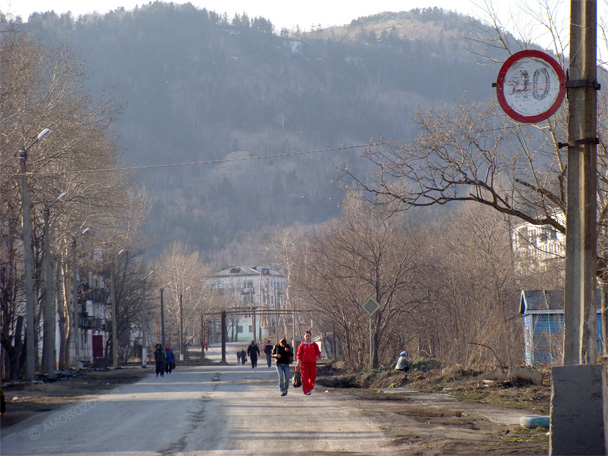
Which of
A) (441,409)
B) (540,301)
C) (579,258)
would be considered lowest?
(441,409)

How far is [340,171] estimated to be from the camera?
634 inches

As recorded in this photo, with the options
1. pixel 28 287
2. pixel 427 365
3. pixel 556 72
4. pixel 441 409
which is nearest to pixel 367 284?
pixel 427 365

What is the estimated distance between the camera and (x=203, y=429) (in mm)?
12367

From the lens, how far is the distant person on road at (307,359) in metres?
19.6

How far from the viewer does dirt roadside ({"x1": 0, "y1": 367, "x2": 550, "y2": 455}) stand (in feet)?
33.0

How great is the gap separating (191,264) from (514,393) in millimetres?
91980

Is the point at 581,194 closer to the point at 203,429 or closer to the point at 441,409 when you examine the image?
the point at 203,429

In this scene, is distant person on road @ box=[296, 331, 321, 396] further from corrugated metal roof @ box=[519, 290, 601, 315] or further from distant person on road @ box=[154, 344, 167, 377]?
distant person on road @ box=[154, 344, 167, 377]

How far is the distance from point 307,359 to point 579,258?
12.3 metres

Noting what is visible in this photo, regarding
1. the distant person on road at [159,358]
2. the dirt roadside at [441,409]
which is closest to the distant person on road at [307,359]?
the dirt roadside at [441,409]

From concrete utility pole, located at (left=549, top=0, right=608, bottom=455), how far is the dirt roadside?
1.99m

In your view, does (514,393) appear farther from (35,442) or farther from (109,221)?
(109,221)

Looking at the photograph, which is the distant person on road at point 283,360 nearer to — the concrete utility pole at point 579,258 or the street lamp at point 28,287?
the street lamp at point 28,287

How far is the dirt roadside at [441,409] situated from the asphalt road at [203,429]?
451 mm
